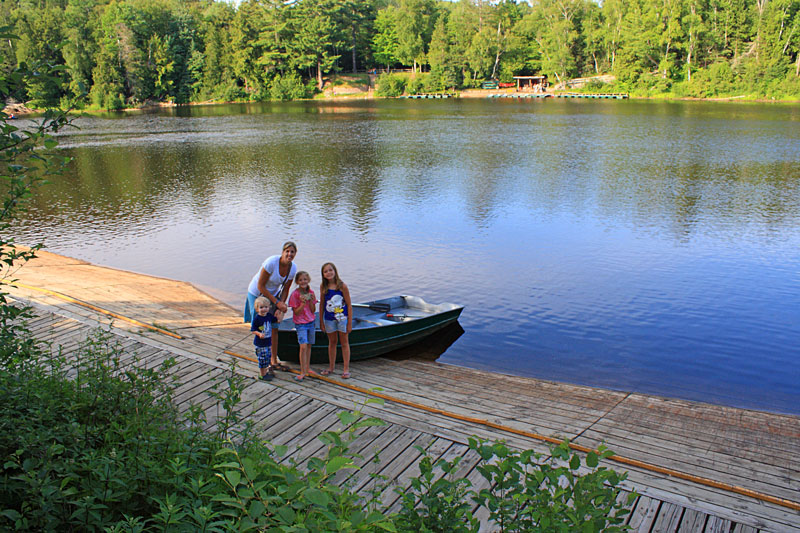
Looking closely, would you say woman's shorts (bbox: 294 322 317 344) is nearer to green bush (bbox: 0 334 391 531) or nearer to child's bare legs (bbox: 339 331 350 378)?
child's bare legs (bbox: 339 331 350 378)

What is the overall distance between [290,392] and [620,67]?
8419cm

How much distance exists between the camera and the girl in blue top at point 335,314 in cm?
719

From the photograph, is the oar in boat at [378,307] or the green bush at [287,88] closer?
the oar in boat at [378,307]

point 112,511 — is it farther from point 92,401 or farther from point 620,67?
point 620,67

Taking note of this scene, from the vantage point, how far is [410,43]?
9225 centimetres

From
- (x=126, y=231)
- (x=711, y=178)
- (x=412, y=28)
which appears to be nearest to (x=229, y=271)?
(x=126, y=231)

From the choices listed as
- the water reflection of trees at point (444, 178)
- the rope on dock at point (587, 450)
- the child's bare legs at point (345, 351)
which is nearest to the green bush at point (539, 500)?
the rope on dock at point (587, 450)

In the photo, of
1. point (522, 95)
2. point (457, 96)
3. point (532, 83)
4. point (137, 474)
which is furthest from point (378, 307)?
point (532, 83)

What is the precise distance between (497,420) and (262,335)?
2.93 meters

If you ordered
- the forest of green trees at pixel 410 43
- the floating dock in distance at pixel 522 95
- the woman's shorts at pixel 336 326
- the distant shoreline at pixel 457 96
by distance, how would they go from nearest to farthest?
the woman's shorts at pixel 336 326
the distant shoreline at pixel 457 96
the forest of green trees at pixel 410 43
the floating dock in distance at pixel 522 95

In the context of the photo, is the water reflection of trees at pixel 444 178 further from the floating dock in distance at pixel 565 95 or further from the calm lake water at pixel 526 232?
the floating dock in distance at pixel 565 95

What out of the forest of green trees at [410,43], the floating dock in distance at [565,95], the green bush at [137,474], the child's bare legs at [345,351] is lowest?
the child's bare legs at [345,351]

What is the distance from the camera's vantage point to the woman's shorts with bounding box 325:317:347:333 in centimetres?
732

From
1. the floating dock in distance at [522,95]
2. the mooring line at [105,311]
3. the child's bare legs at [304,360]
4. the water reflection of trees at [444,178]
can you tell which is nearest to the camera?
the child's bare legs at [304,360]
